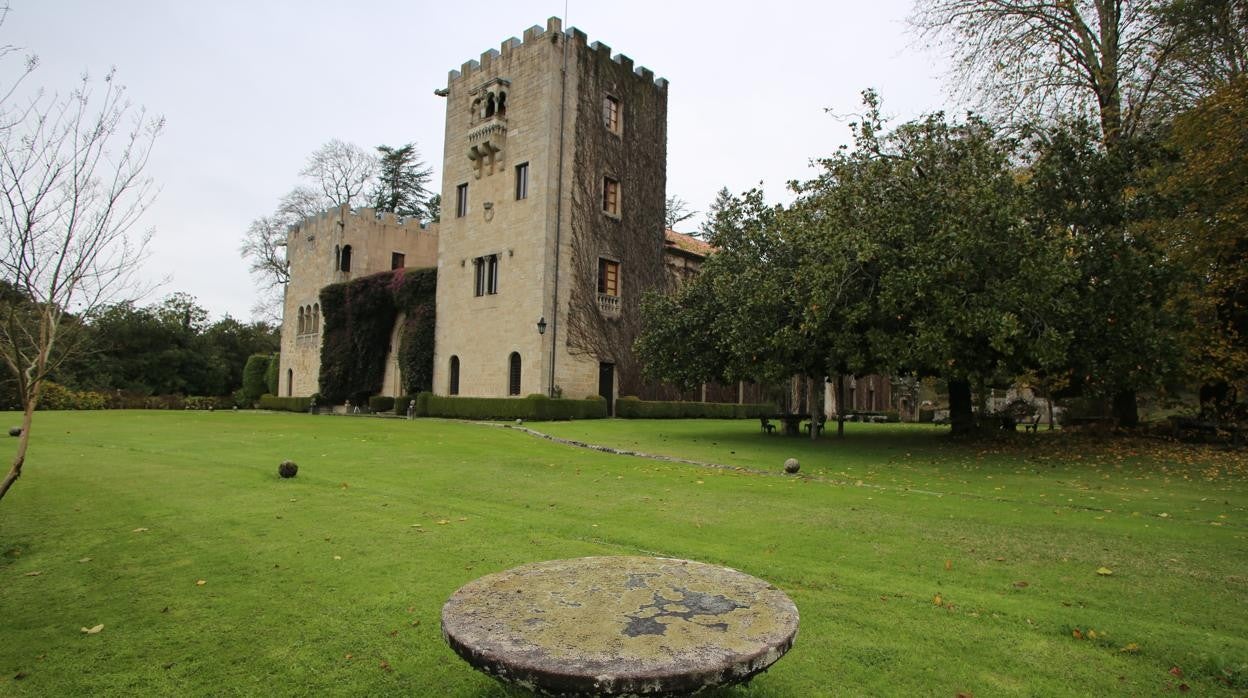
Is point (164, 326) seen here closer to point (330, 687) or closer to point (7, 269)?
point (7, 269)

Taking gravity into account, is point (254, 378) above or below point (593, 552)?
above

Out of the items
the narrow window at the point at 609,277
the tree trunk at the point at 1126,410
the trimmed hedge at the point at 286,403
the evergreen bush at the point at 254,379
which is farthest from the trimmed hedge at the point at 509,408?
the evergreen bush at the point at 254,379

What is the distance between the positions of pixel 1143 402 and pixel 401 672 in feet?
104

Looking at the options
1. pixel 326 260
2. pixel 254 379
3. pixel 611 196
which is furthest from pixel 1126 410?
pixel 254 379

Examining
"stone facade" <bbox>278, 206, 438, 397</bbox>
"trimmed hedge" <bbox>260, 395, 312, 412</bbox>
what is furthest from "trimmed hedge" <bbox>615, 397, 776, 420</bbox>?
"trimmed hedge" <bbox>260, 395, 312, 412</bbox>

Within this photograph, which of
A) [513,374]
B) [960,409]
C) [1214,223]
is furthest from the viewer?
[513,374]

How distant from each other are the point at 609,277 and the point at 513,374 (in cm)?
601

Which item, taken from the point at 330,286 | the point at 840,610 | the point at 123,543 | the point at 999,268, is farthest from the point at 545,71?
the point at 840,610

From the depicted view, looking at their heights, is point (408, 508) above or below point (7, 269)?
below

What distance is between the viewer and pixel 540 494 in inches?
369

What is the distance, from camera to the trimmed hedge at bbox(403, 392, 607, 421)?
25.1 meters

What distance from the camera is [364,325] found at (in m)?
35.1

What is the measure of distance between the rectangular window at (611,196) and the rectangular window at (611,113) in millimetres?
2276

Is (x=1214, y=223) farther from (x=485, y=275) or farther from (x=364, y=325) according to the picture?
(x=364, y=325)
